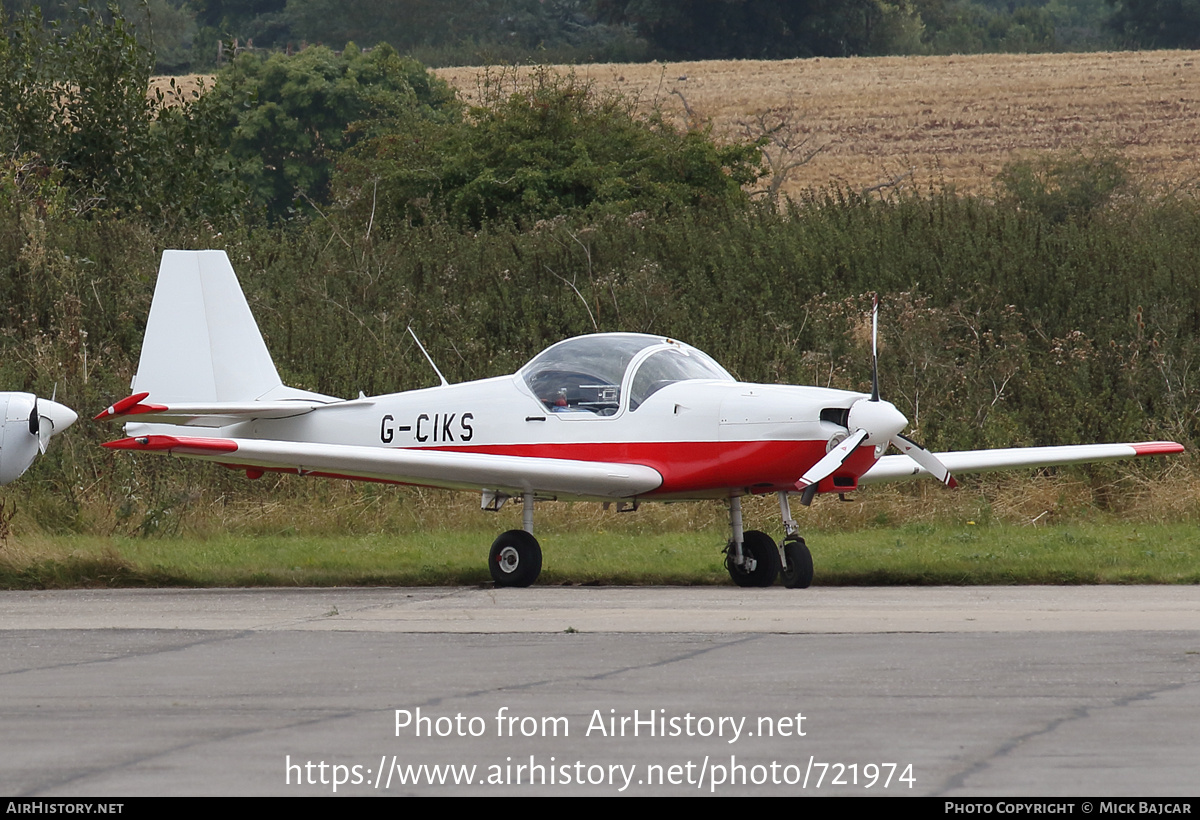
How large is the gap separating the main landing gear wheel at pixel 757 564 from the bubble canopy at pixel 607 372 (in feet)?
4.22

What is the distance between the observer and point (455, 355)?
21266 millimetres

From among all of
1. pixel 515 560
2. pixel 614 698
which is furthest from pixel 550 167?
pixel 614 698

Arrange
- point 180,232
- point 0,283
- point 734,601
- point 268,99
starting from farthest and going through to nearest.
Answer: point 268,99
point 180,232
point 0,283
point 734,601

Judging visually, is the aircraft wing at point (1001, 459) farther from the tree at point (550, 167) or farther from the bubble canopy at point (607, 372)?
the tree at point (550, 167)

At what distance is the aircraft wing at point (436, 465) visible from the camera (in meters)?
11.2

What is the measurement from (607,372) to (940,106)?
3933cm

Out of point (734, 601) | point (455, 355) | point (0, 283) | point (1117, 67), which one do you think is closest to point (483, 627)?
point (734, 601)

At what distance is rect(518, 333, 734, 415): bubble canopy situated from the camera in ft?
38.5

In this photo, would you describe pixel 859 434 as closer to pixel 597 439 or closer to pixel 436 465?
pixel 597 439

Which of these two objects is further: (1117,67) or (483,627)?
(1117,67)

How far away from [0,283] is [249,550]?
11.4 meters

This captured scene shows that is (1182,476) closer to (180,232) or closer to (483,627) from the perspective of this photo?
(483,627)

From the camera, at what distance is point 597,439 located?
1174 cm

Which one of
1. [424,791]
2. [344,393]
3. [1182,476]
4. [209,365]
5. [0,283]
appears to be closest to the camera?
[424,791]
